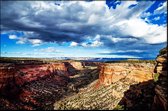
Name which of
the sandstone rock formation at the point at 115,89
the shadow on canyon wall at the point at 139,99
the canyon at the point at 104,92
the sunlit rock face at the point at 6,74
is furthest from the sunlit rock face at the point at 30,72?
the shadow on canyon wall at the point at 139,99

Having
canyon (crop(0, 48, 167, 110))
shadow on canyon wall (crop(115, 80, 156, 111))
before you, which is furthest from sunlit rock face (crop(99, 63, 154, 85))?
shadow on canyon wall (crop(115, 80, 156, 111))

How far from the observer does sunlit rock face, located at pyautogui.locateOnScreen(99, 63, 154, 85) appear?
98.7 m

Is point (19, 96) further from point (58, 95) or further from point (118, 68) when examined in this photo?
point (118, 68)

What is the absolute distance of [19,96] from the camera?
11469cm

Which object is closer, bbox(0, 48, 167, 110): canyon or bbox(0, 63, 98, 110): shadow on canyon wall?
bbox(0, 48, 167, 110): canyon

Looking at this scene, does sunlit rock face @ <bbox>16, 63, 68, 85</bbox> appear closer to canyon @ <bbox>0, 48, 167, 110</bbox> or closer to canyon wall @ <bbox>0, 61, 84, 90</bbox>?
canyon wall @ <bbox>0, 61, 84, 90</bbox>

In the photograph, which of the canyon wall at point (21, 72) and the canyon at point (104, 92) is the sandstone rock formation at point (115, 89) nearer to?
the canyon at point (104, 92)

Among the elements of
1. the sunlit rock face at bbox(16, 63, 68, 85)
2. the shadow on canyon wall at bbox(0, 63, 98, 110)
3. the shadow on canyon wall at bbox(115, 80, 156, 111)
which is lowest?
the shadow on canyon wall at bbox(0, 63, 98, 110)

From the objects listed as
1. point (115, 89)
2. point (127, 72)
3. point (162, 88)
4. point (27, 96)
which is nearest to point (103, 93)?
point (115, 89)

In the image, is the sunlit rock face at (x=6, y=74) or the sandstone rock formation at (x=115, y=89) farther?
the sunlit rock face at (x=6, y=74)

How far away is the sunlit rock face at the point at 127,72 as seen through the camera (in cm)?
9866

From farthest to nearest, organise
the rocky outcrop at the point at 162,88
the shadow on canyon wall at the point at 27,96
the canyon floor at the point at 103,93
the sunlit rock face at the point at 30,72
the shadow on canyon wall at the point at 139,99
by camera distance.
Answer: the sunlit rock face at the point at 30,72 < the shadow on canyon wall at the point at 27,96 < the canyon floor at the point at 103,93 < the shadow on canyon wall at the point at 139,99 < the rocky outcrop at the point at 162,88

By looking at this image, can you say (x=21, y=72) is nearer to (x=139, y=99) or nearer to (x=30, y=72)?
(x=30, y=72)

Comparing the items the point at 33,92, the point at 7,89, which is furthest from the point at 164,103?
the point at 33,92
